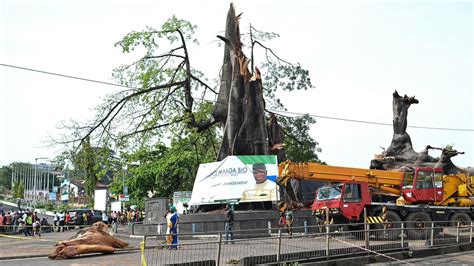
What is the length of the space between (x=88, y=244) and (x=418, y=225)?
43.5ft

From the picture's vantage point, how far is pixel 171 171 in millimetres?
45125

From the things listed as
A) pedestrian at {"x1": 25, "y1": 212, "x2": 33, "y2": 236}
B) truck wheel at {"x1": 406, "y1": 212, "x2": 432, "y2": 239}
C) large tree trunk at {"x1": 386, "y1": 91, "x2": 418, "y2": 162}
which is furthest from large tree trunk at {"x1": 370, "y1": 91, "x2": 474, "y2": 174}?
pedestrian at {"x1": 25, "y1": 212, "x2": 33, "y2": 236}

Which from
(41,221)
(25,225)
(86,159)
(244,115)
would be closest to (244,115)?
(244,115)

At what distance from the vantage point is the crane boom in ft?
73.6

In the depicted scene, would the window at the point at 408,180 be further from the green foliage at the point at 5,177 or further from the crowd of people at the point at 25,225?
the green foliage at the point at 5,177

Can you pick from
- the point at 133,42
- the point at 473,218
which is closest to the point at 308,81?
the point at 133,42

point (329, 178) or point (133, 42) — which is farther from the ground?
point (133, 42)

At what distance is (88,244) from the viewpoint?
1688 centimetres

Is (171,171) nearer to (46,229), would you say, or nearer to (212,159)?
(212,159)

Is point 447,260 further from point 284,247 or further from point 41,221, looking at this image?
point 41,221

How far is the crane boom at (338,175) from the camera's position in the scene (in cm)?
2244

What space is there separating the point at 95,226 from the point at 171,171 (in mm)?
26648

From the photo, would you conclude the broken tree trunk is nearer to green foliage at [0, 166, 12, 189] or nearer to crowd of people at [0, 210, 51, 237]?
crowd of people at [0, 210, 51, 237]

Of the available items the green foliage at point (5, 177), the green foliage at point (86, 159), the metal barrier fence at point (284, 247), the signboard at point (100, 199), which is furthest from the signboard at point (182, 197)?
the green foliage at point (5, 177)
